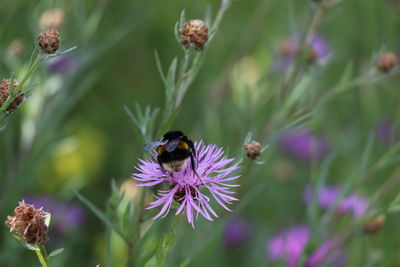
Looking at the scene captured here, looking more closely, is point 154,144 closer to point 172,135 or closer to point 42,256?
point 172,135

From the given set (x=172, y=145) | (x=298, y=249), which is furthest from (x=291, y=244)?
(x=172, y=145)

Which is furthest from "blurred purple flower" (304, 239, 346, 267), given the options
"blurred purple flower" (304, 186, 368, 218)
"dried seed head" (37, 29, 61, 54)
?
"dried seed head" (37, 29, 61, 54)

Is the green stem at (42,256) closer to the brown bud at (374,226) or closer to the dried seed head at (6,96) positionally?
the dried seed head at (6,96)

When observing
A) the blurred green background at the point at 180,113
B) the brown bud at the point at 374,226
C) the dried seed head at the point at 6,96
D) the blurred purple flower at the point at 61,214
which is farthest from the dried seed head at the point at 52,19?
the brown bud at the point at 374,226

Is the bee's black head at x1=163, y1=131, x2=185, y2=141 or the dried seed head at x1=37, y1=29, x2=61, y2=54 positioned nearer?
the dried seed head at x1=37, y1=29, x2=61, y2=54

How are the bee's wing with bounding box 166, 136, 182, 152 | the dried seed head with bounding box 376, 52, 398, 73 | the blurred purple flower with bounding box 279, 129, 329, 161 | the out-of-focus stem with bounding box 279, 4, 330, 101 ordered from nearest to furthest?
the bee's wing with bounding box 166, 136, 182, 152
the dried seed head with bounding box 376, 52, 398, 73
the out-of-focus stem with bounding box 279, 4, 330, 101
the blurred purple flower with bounding box 279, 129, 329, 161

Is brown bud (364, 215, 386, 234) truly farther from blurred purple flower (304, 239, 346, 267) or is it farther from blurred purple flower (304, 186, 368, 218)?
blurred purple flower (304, 186, 368, 218)

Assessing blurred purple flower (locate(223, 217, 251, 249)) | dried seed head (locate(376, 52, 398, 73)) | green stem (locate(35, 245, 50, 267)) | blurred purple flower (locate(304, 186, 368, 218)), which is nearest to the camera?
green stem (locate(35, 245, 50, 267))
